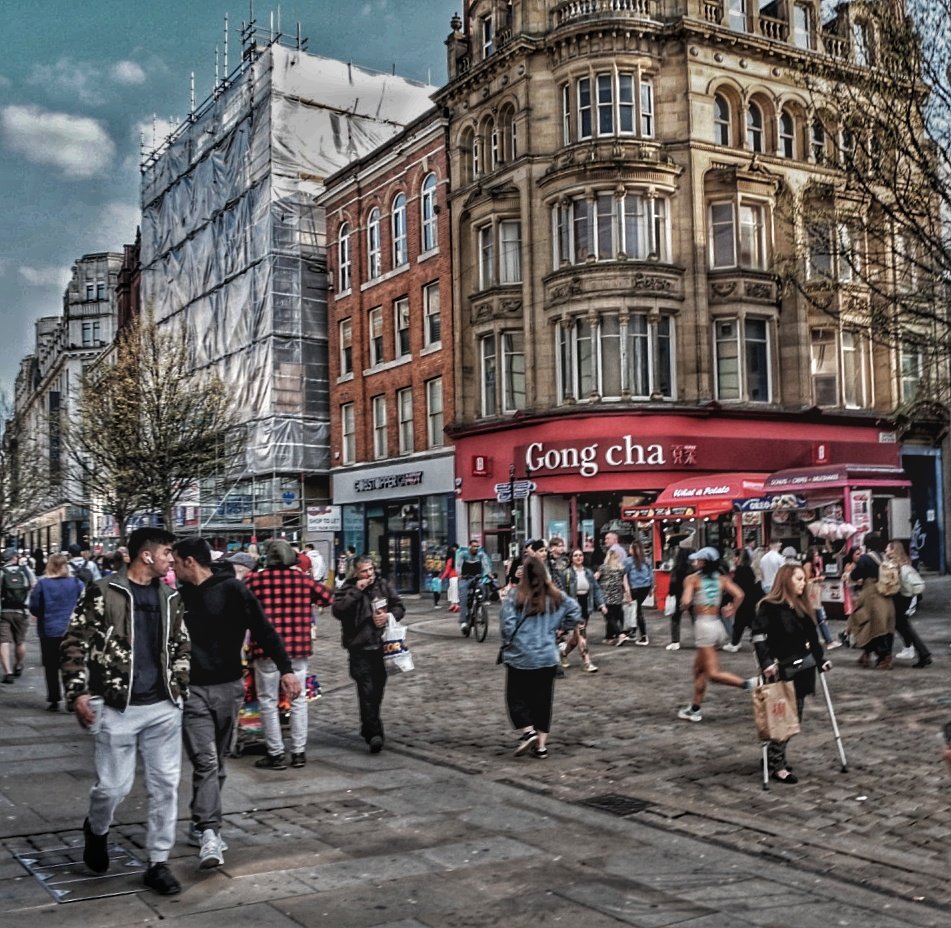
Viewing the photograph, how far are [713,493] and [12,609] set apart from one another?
52.8 feet

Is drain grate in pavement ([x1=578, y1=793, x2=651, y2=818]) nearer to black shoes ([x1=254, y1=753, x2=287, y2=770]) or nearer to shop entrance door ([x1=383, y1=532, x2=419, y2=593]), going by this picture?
black shoes ([x1=254, y1=753, x2=287, y2=770])

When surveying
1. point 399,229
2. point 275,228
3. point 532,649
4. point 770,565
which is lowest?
point 532,649

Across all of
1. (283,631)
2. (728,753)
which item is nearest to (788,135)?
(728,753)

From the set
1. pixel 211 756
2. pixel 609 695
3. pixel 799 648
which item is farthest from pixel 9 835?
pixel 609 695

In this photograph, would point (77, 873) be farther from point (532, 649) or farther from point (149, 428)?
point (149, 428)

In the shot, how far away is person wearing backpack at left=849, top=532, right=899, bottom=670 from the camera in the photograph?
15336 millimetres

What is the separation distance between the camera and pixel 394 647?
1050 centimetres

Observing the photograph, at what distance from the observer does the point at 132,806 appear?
26.8 feet

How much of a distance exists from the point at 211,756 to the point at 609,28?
1168 inches

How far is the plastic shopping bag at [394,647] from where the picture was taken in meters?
10.5

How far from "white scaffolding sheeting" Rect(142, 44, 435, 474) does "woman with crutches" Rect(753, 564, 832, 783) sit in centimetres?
3453

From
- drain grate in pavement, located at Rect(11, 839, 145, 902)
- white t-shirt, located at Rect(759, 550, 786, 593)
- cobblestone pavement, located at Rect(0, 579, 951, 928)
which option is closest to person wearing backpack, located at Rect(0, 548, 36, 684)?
cobblestone pavement, located at Rect(0, 579, 951, 928)

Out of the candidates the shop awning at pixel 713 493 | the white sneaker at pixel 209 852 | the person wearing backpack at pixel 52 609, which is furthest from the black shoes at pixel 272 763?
the shop awning at pixel 713 493

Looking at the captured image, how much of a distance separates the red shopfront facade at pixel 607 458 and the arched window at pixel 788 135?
7997mm
